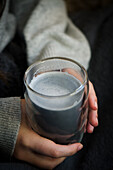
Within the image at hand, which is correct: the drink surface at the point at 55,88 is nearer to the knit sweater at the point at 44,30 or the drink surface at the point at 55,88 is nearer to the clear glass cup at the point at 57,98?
the clear glass cup at the point at 57,98

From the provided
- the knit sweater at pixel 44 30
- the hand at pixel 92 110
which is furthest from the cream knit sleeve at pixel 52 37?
the hand at pixel 92 110

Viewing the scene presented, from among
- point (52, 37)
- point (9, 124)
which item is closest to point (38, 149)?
point (9, 124)

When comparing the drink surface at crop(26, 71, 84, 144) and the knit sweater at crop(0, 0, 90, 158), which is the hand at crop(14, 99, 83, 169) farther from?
the knit sweater at crop(0, 0, 90, 158)

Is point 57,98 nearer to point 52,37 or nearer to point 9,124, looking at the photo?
point 9,124

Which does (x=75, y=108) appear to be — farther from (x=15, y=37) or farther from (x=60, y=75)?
(x=15, y=37)

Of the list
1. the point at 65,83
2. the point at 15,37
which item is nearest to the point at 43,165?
the point at 65,83
